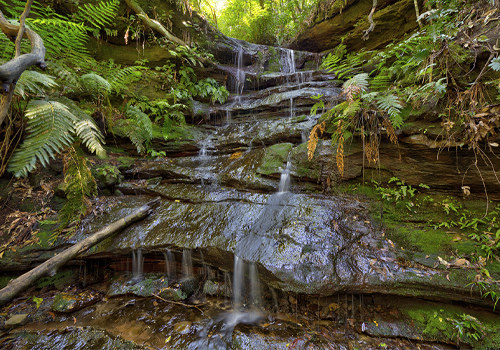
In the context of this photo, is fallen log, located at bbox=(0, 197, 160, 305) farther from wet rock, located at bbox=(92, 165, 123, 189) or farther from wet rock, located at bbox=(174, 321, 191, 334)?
wet rock, located at bbox=(174, 321, 191, 334)

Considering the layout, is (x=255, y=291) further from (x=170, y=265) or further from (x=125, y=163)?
(x=125, y=163)

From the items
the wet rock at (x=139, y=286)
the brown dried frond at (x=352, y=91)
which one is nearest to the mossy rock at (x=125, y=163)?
the wet rock at (x=139, y=286)

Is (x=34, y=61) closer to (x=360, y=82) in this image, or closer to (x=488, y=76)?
(x=360, y=82)

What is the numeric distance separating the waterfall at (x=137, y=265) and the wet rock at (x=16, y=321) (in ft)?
4.48

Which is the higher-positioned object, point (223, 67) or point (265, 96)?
point (223, 67)

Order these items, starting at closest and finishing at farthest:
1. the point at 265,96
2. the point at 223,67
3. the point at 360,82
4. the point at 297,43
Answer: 1. the point at 360,82
2. the point at 265,96
3. the point at 223,67
4. the point at 297,43

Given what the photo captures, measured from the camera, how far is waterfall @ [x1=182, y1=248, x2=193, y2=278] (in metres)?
3.28

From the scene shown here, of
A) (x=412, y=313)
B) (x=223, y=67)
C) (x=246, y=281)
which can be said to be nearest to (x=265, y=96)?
(x=223, y=67)

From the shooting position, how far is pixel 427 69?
8.60 ft

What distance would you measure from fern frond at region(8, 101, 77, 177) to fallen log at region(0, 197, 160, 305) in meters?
1.68

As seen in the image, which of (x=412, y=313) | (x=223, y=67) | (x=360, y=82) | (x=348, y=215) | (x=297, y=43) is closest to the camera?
(x=412, y=313)

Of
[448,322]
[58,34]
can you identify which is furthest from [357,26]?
[448,322]

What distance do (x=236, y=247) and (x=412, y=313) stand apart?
2.44 m

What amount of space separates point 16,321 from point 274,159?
484 cm
